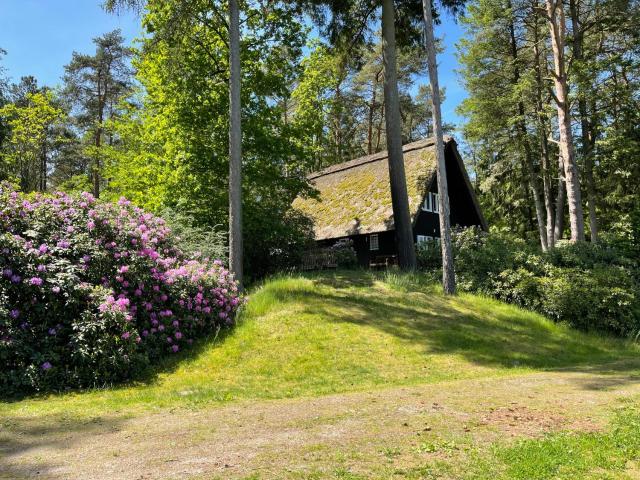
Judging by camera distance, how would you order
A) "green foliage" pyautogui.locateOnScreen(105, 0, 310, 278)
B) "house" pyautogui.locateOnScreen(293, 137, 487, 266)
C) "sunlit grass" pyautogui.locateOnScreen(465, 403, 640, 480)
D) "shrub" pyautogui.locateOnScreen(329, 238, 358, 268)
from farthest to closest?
"house" pyautogui.locateOnScreen(293, 137, 487, 266) < "shrub" pyautogui.locateOnScreen(329, 238, 358, 268) < "green foliage" pyautogui.locateOnScreen(105, 0, 310, 278) < "sunlit grass" pyautogui.locateOnScreen(465, 403, 640, 480)

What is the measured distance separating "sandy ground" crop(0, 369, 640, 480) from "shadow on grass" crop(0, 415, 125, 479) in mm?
→ 13

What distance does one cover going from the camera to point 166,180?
18.1 m

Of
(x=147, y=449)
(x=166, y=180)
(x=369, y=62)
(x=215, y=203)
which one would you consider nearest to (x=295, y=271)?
(x=215, y=203)

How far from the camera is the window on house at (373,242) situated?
2438 centimetres

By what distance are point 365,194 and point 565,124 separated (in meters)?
A: 10.3

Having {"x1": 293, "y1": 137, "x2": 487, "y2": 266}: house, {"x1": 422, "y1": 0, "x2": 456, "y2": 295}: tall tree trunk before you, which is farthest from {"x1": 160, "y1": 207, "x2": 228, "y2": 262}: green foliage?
{"x1": 422, "y1": 0, "x2": 456, "y2": 295}: tall tree trunk

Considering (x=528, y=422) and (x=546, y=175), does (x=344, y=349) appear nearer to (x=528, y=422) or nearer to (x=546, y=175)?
(x=528, y=422)

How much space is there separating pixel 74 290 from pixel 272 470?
657cm

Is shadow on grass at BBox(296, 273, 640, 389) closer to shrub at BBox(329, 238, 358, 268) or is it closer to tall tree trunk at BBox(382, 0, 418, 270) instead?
tall tree trunk at BBox(382, 0, 418, 270)

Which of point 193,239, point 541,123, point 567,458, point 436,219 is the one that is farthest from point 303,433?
point 541,123

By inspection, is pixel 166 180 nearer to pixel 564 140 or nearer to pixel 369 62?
pixel 564 140

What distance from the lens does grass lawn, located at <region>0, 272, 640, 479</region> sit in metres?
4.66

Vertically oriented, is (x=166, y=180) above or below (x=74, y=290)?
above

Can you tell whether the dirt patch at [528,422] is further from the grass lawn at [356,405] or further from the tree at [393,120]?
the tree at [393,120]
